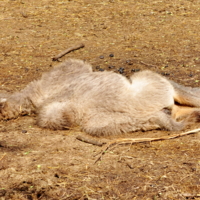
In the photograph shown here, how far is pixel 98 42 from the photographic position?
26.5 ft

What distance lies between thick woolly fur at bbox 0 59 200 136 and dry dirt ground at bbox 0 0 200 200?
0.15 meters

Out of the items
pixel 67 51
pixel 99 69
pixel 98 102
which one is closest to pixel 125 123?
pixel 98 102

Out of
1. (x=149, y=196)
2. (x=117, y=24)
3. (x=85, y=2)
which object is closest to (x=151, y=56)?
(x=117, y=24)

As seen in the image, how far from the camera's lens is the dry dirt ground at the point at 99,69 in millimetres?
3658

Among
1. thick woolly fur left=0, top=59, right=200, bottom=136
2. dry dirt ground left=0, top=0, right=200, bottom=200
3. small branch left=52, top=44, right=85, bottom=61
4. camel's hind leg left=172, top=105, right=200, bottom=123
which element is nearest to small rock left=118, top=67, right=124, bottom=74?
dry dirt ground left=0, top=0, right=200, bottom=200

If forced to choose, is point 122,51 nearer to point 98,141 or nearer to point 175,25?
point 175,25

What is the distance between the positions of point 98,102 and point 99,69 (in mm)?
1883

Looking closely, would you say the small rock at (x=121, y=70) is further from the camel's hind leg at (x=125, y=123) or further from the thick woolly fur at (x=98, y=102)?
the camel's hind leg at (x=125, y=123)

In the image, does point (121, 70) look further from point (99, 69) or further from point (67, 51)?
point (67, 51)

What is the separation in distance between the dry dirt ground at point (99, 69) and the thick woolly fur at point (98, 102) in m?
0.15

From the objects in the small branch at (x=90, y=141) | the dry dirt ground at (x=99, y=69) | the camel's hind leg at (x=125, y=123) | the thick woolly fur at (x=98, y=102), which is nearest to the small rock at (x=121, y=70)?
the dry dirt ground at (x=99, y=69)

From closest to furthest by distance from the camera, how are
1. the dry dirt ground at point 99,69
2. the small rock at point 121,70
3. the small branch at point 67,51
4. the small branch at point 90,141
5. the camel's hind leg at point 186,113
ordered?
1. the dry dirt ground at point 99,69
2. the small branch at point 90,141
3. the camel's hind leg at point 186,113
4. the small rock at point 121,70
5. the small branch at point 67,51

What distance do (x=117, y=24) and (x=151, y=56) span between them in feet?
6.37

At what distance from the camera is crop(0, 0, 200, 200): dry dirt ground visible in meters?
3.66
